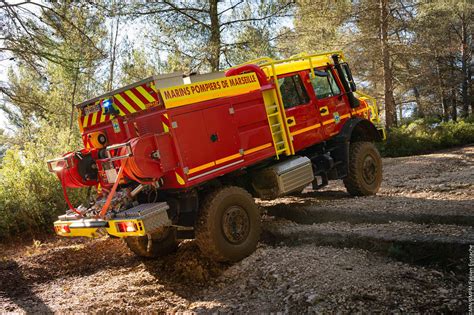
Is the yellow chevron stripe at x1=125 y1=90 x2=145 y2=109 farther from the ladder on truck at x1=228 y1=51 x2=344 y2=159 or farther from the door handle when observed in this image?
the ladder on truck at x1=228 y1=51 x2=344 y2=159

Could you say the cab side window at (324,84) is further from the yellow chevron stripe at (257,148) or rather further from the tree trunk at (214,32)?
the tree trunk at (214,32)

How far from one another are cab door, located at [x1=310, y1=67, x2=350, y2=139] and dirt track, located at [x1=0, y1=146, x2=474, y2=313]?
1.37 m

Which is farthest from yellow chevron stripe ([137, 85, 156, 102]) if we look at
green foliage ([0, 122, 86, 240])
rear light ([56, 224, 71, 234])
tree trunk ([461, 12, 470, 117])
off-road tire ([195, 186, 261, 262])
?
tree trunk ([461, 12, 470, 117])

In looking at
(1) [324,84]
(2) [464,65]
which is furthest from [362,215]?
(2) [464,65]

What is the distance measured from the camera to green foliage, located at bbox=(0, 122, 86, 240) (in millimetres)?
7898

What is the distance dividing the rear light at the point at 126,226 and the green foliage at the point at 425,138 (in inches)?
489

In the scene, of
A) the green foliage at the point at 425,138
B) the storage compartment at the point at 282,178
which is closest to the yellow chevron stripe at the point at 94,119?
the storage compartment at the point at 282,178

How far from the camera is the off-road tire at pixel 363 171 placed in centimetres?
714

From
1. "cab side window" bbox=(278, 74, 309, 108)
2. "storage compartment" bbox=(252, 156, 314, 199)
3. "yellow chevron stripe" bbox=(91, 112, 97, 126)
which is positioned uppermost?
"yellow chevron stripe" bbox=(91, 112, 97, 126)

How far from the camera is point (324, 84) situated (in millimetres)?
7012

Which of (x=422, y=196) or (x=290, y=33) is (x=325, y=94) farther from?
(x=290, y=33)

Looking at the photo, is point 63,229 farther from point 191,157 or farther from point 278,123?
point 278,123

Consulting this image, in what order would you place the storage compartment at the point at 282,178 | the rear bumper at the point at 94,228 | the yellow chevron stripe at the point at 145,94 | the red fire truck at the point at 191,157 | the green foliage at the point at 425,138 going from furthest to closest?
the green foliage at the point at 425,138
the storage compartment at the point at 282,178
the yellow chevron stripe at the point at 145,94
the red fire truck at the point at 191,157
the rear bumper at the point at 94,228

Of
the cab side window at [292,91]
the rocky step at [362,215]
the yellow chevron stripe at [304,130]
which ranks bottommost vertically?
the rocky step at [362,215]
